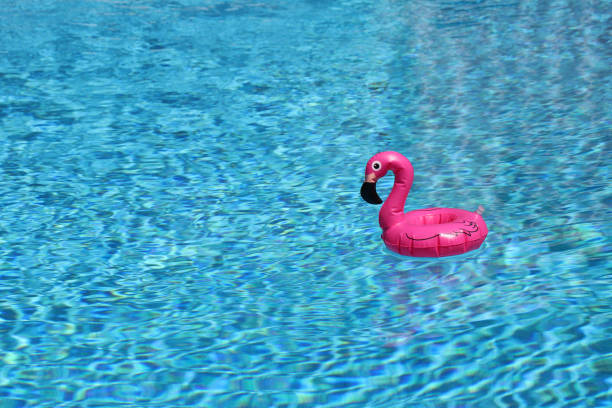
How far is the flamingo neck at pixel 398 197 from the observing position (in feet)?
13.6

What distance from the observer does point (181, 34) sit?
10.9 meters

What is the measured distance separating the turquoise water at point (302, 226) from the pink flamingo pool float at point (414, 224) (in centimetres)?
15

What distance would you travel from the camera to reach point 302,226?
15.8ft

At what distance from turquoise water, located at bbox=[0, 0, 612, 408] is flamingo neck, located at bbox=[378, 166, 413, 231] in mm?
267

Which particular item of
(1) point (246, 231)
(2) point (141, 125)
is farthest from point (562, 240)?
(2) point (141, 125)

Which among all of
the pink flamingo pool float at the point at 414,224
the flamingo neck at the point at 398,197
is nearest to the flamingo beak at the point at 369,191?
the pink flamingo pool float at the point at 414,224

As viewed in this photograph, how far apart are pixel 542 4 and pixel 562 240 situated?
8.03 metres

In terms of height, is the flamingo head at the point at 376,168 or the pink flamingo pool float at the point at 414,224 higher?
the flamingo head at the point at 376,168

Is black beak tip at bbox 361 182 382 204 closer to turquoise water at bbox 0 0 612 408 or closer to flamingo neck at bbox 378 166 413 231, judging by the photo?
flamingo neck at bbox 378 166 413 231

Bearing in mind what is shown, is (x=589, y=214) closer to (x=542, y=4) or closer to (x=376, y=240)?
(x=376, y=240)

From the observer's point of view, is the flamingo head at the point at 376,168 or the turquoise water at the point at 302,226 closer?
the turquoise water at the point at 302,226

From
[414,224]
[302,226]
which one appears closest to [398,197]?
[414,224]

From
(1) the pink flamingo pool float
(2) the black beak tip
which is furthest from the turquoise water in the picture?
(2) the black beak tip

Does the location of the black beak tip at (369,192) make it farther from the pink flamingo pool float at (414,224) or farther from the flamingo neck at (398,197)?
the flamingo neck at (398,197)
